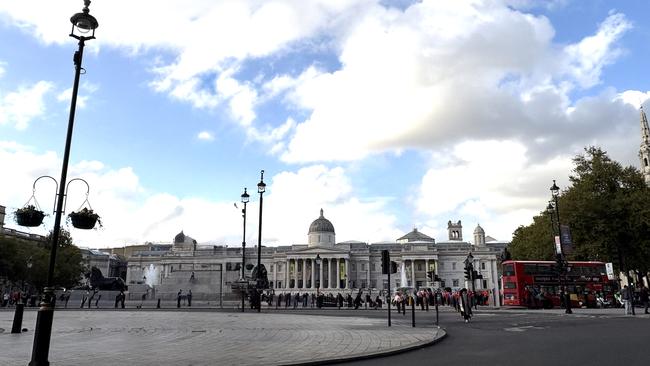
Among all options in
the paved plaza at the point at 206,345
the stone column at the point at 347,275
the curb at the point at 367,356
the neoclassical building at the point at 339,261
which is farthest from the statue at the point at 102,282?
the stone column at the point at 347,275

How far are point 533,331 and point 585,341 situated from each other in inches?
161

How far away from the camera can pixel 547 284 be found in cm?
4456

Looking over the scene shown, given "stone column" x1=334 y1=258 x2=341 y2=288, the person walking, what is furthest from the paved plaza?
"stone column" x1=334 y1=258 x2=341 y2=288

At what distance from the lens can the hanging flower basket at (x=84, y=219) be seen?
1228cm

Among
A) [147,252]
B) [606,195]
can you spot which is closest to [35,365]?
[606,195]

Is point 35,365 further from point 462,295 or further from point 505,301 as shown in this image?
point 505,301

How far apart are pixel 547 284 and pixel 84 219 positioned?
4165 centimetres

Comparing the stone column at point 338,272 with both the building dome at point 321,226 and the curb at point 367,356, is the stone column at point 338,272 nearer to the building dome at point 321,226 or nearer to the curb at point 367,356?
the building dome at point 321,226

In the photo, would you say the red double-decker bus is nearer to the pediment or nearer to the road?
the road

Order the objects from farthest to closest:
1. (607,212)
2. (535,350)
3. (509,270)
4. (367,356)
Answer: (607,212)
(509,270)
(535,350)
(367,356)

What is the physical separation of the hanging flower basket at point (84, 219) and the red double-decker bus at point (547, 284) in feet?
126

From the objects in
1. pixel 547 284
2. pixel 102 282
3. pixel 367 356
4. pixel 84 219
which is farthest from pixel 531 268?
pixel 102 282

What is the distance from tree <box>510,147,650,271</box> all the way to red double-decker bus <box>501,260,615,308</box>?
2398 millimetres

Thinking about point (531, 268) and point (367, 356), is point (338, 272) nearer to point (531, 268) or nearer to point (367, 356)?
point (531, 268)
